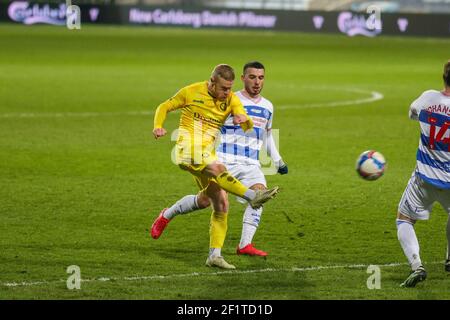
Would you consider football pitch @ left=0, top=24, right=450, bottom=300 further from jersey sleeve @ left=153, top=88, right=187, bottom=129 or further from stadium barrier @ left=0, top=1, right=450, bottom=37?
stadium barrier @ left=0, top=1, right=450, bottom=37

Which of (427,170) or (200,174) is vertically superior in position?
(427,170)

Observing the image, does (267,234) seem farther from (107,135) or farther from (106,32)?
(106,32)

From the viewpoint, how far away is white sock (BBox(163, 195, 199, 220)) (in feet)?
34.8

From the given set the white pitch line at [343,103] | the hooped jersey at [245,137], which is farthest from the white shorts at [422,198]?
the white pitch line at [343,103]

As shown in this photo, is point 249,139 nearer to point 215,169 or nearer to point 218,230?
point 215,169

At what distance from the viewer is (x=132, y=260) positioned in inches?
393

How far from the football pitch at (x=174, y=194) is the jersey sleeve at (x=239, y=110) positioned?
1.29 meters

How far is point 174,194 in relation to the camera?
1394 centimetres

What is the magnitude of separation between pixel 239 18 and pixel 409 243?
48313 mm

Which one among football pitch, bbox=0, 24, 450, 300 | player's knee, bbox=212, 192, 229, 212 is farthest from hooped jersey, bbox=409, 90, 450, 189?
player's knee, bbox=212, 192, 229, 212

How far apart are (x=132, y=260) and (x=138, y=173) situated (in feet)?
18.6

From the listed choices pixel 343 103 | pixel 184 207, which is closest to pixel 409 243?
pixel 184 207

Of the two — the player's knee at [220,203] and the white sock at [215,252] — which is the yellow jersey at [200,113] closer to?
the player's knee at [220,203]

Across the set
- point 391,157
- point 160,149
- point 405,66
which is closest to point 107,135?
point 160,149
